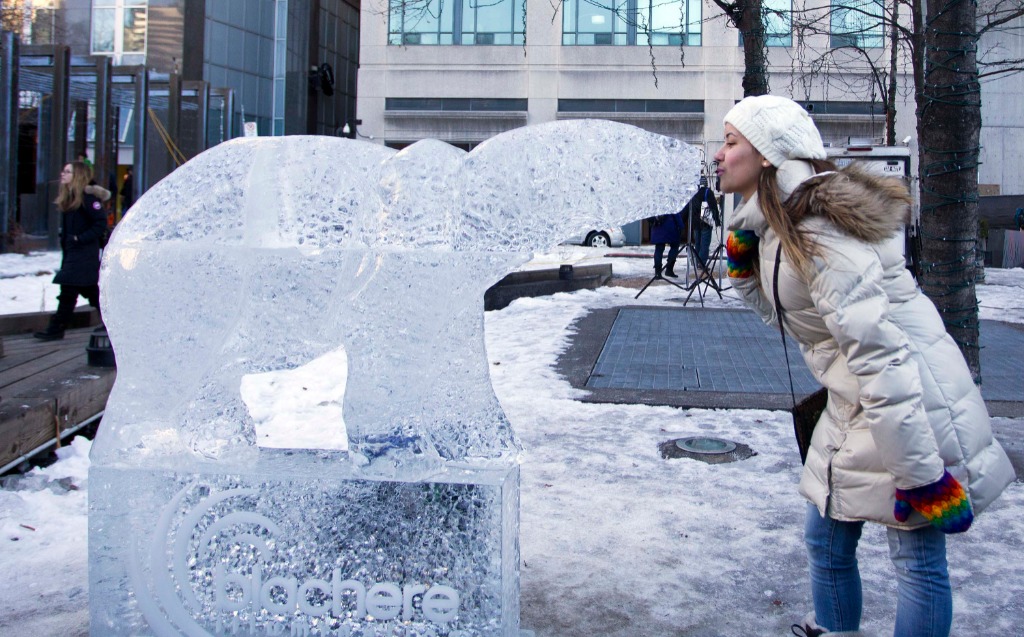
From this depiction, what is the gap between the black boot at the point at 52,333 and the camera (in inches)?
303

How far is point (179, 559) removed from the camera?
2.80 metres

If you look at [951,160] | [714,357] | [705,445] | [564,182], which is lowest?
[705,445]

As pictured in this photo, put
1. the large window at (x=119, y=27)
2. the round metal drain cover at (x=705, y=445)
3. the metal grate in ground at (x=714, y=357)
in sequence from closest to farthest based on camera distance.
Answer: the round metal drain cover at (x=705, y=445), the metal grate in ground at (x=714, y=357), the large window at (x=119, y=27)

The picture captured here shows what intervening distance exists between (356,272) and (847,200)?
4.42 ft

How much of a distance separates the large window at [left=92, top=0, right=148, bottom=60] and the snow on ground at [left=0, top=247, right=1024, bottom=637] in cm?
2712

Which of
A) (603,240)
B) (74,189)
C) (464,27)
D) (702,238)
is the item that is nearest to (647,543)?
(74,189)

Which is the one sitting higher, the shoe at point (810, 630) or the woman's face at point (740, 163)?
the woman's face at point (740, 163)

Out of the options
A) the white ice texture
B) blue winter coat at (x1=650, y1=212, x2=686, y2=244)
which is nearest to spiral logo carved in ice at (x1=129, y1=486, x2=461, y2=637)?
the white ice texture

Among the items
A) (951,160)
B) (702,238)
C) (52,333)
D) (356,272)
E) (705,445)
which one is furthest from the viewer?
(702,238)

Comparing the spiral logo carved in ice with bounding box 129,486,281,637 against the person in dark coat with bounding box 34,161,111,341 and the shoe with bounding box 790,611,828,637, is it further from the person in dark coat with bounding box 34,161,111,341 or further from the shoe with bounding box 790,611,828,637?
the person in dark coat with bounding box 34,161,111,341

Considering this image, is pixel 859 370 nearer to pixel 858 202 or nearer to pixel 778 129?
pixel 858 202

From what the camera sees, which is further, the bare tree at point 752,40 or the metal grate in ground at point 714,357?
the bare tree at point 752,40

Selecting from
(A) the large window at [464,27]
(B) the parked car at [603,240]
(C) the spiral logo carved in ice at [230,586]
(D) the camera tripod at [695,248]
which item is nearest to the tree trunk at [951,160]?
(C) the spiral logo carved in ice at [230,586]

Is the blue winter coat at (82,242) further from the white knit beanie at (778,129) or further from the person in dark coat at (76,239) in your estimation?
the white knit beanie at (778,129)
